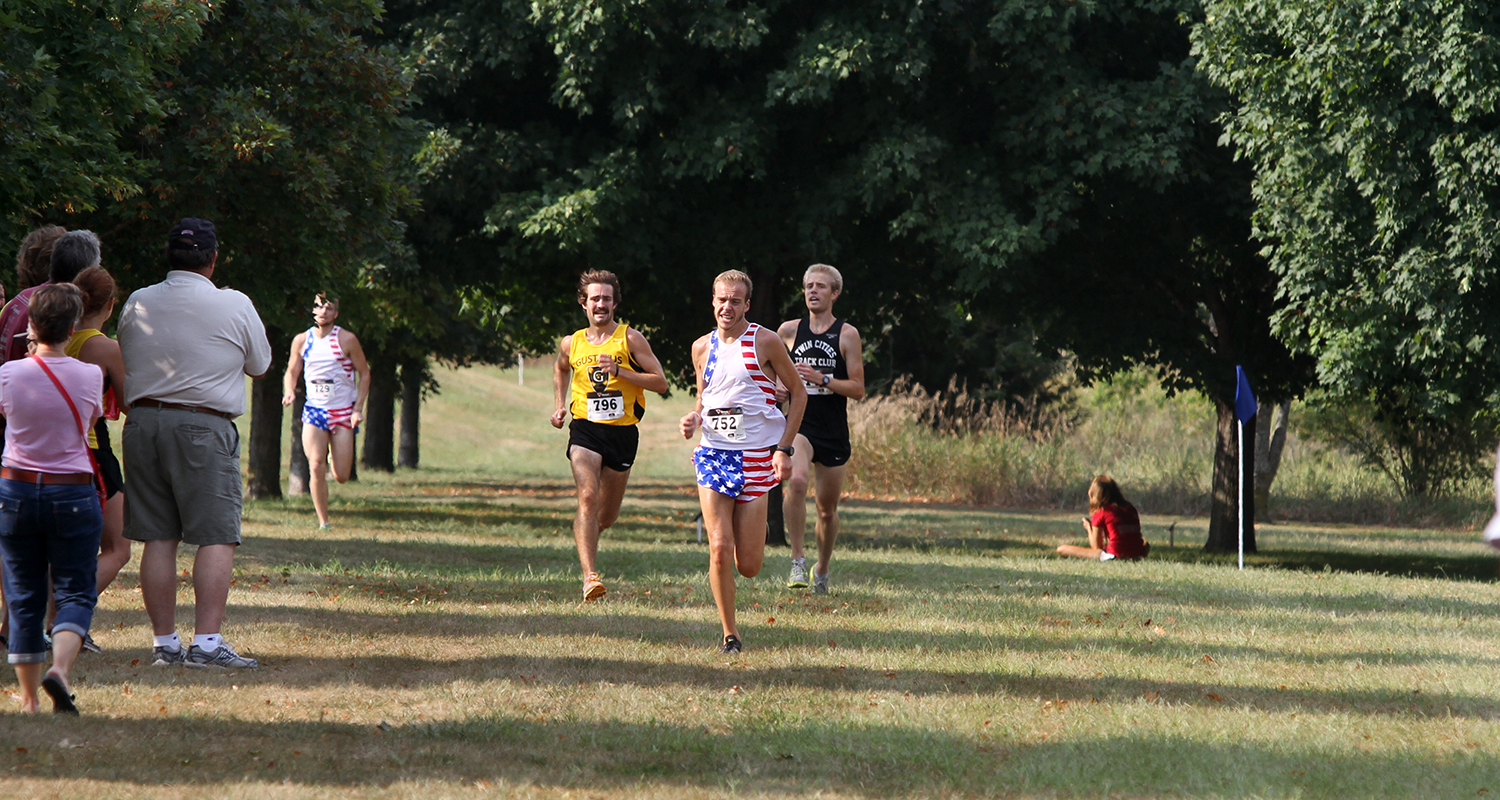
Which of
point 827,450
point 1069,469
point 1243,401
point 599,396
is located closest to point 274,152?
point 599,396

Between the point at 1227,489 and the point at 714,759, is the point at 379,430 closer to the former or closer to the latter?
the point at 1227,489

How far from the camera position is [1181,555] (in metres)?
17.5

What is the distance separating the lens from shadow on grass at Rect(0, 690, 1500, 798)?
449cm

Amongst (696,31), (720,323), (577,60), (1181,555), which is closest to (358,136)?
(577,60)

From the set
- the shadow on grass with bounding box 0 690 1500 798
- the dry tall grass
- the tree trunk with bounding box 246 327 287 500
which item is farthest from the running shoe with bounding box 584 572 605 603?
the dry tall grass

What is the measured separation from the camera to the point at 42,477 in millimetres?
5152

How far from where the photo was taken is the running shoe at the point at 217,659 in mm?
6229

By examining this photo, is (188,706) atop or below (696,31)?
below

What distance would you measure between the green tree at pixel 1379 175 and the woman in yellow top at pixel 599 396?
25.2 feet

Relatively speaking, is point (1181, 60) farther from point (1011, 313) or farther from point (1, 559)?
point (1, 559)

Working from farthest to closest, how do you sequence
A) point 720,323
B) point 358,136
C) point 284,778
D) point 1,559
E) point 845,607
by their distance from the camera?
point 358,136
point 845,607
point 720,323
point 1,559
point 284,778

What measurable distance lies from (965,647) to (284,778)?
13.0 feet

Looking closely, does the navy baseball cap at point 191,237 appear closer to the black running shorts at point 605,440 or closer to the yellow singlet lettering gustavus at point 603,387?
the yellow singlet lettering gustavus at point 603,387

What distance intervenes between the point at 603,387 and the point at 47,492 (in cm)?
411
